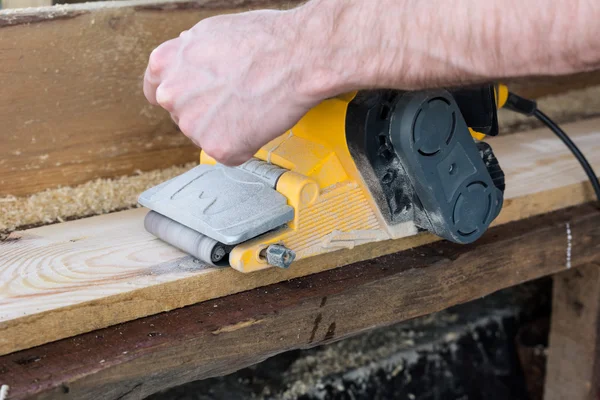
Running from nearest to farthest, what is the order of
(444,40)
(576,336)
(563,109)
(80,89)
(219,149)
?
(444,40) < (219,149) < (80,89) < (576,336) < (563,109)

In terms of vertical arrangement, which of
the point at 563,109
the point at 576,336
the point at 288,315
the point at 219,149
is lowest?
the point at 576,336

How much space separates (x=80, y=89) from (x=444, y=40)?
826 millimetres

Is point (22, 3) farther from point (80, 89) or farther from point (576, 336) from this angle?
point (576, 336)

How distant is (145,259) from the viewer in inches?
42.3

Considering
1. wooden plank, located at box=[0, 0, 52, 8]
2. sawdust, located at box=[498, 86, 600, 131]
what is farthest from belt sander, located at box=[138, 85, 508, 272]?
sawdust, located at box=[498, 86, 600, 131]

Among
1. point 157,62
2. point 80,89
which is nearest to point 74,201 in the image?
point 80,89

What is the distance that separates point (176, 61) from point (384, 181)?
39cm

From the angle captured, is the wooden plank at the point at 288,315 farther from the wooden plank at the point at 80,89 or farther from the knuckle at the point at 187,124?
the wooden plank at the point at 80,89

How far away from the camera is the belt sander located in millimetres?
1020

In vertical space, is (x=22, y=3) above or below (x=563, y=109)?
above

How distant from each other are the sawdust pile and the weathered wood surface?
0.06 feet

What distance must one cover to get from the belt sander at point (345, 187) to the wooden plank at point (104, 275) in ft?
0.12

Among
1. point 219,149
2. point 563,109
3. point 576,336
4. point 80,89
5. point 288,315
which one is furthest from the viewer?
point 563,109

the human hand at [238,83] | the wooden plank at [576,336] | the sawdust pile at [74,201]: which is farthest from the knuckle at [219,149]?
the wooden plank at [576,336]
